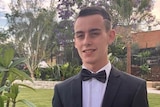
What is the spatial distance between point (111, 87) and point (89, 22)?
23 centimetres

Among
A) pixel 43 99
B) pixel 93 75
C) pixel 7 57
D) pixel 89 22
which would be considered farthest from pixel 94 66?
pixel 43 99

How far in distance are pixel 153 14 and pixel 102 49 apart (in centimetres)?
891

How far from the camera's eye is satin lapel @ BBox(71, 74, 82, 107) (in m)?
A: 1.00

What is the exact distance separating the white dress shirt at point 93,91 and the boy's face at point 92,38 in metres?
0.06

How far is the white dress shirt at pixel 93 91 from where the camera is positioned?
1.01 m

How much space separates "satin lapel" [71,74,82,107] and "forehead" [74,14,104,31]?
0.19m

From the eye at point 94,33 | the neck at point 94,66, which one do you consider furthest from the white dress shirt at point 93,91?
the eye at point 94,33

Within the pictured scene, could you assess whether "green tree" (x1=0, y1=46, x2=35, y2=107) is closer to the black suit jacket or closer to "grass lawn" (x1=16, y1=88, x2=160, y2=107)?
the black suit jacket

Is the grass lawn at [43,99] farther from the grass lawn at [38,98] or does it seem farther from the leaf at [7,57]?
the leaf at [7,57]

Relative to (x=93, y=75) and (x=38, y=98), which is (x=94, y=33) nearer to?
(x=93, y=75)

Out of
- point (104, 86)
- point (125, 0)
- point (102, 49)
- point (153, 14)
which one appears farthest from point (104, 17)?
point (153, 14)

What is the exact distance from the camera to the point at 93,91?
40.2 inches

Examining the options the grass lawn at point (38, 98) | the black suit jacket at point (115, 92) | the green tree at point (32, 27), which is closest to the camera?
the black suit jacket at point (115, 92)

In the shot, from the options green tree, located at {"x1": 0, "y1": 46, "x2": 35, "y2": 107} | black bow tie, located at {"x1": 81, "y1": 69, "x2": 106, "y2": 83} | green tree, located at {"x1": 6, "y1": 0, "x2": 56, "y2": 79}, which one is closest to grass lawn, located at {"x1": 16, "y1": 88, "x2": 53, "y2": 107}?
green tree, located at {"x1": 0, "y1": 46, "x2": 35, "y2": 107}
